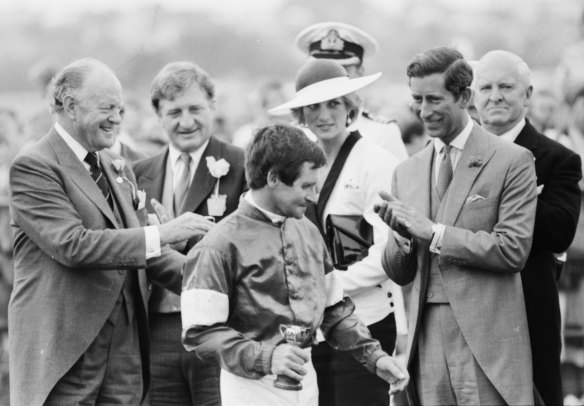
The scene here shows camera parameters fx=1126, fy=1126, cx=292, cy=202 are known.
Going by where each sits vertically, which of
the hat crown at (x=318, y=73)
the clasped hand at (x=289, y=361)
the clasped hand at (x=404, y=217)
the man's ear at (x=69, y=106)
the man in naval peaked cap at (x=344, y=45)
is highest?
the man in naval peaked cap at (x=344, y=45)

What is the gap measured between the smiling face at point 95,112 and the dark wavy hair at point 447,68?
153 cm

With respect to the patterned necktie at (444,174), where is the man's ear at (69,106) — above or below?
above

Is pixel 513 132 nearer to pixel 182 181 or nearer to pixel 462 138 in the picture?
pixel 462 138

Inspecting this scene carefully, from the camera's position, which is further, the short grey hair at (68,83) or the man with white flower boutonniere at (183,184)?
the man with white flower boutonniere at (183,184)

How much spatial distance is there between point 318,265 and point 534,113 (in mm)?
5205

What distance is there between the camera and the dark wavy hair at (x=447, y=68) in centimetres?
553

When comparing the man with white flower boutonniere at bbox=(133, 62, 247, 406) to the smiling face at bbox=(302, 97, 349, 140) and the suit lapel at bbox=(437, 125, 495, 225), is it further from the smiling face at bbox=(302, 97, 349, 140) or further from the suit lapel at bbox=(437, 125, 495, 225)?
the suit lapel at bbox=(437, 125, 495, 225)

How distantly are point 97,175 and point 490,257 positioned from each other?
2.02m

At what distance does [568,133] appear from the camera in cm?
950

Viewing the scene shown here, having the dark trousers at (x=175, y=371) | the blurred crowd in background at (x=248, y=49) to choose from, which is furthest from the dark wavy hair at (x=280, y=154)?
the blurred crowd in background at (x=248, y=49)

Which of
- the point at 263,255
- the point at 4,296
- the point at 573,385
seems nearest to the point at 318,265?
the point at 263,255

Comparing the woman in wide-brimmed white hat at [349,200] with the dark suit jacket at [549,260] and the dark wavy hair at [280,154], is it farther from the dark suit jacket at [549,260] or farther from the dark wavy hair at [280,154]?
the dark wavy hair at [280,154]

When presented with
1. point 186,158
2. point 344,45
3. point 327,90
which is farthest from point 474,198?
point 344,45

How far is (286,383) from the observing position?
4.65 metres
